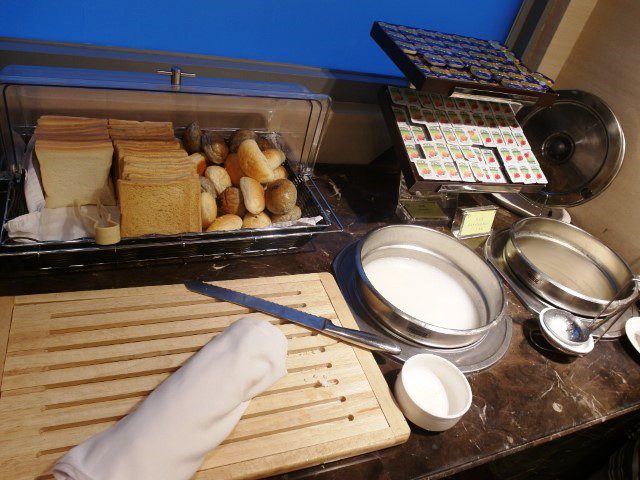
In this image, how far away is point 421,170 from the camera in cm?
102

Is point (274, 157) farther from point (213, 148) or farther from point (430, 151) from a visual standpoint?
point (430, 151)

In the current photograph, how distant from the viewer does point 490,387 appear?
829mm

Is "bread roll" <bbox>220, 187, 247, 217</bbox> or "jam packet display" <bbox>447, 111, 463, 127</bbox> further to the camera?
"jam packet display" <bbox>447, 111, 463, 127</bbox>

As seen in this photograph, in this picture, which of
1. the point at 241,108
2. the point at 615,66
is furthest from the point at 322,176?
the point at 615,66

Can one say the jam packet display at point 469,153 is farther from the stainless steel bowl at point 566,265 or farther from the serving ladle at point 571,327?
the serving ladle at point 571,327

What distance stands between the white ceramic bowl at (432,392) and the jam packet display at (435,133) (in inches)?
21.3

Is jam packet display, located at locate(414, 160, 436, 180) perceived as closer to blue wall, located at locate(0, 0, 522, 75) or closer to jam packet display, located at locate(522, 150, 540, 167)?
jam packet display, located at locate(522, 150, 540, 167)

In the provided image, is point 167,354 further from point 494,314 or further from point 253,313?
point 494,314

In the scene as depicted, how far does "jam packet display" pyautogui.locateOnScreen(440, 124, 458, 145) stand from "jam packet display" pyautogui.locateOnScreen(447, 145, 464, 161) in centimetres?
1

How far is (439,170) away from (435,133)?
0.36ft

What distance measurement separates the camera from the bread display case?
0.78 metres

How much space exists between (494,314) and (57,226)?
816 millimetres

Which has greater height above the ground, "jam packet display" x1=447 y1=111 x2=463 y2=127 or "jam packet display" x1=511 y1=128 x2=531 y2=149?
"jam packet display" x1=447 y1=111 x2=463 y2=127

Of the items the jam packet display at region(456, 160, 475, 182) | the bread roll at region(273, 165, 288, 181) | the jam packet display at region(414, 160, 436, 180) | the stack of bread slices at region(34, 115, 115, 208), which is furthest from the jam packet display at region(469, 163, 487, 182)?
the stack of bread slices at region(34, 115, 115, 208)
